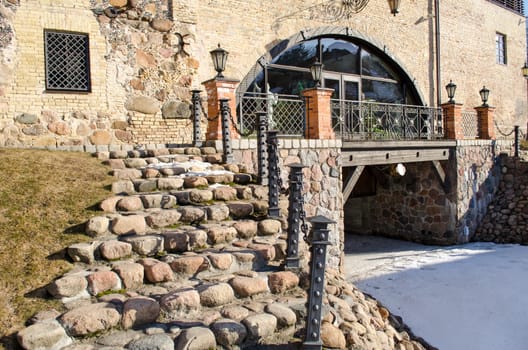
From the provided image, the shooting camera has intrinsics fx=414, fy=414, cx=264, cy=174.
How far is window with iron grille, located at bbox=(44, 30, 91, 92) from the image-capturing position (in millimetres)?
7504

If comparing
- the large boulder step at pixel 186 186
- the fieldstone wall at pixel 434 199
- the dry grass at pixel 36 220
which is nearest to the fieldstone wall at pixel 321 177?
the large boulder step at pixel 186 186

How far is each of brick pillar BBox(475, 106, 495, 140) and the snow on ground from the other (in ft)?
11.4

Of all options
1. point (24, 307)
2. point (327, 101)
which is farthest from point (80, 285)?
point (327, 101)

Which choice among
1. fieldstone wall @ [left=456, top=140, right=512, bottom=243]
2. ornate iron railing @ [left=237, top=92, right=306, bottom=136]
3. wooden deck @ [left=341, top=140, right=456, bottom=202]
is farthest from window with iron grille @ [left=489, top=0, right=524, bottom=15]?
ornate iron railing @ [left=237, top=92, right=306, bottom=136]

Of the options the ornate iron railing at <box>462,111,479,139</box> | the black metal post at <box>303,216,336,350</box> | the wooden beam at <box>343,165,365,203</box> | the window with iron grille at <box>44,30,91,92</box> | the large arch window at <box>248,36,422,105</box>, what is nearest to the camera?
the black metal post at <box>303,216,336,350</box>

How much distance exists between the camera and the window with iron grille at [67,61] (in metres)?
7.50

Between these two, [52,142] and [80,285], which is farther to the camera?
[52,142]

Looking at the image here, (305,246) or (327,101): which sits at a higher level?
(327,101)

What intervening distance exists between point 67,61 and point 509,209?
38.6 ft

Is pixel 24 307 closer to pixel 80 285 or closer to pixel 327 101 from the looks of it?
pixel 80 285

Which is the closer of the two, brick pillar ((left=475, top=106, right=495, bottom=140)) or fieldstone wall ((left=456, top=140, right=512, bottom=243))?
fieldstone wall ((left=456, top=140, right=512, bottom=243))

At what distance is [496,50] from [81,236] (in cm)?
1831

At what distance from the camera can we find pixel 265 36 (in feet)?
32.1

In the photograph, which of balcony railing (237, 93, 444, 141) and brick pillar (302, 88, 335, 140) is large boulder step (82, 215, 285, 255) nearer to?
balcony railing (237, 93, 444, 141)
